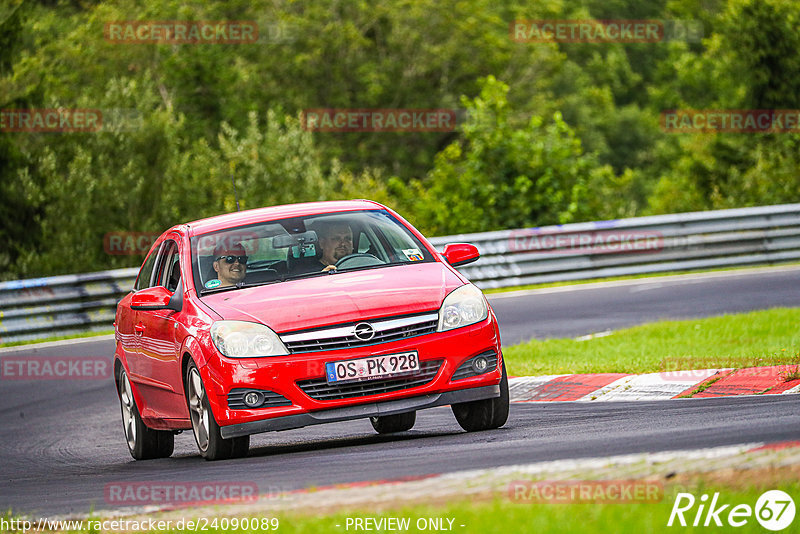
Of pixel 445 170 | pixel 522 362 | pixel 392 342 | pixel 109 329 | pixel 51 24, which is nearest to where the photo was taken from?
pixel 392 342

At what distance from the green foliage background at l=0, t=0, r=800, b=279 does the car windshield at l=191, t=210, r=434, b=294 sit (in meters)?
11.5

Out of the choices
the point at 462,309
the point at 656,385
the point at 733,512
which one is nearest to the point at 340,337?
the point at 462,309

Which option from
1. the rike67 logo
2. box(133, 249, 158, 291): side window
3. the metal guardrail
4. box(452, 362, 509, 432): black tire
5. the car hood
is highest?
the rike67 logo

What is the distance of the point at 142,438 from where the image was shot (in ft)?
32.0

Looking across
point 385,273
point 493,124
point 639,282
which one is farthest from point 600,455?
point 493,124

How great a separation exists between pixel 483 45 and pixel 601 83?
26.1m

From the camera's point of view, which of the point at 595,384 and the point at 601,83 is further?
the point at 601,83

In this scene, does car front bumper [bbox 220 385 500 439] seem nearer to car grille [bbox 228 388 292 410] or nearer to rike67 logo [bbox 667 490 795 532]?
car grille [bbox 228 388 292 410]

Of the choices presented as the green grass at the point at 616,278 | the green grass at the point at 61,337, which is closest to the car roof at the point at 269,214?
the green grass at the point at 61,337

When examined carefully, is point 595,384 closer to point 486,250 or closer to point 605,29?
point 486,250

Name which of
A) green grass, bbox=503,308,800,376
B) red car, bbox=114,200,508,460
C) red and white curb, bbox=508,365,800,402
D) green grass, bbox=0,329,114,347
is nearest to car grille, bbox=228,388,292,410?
red car, bbox=114,200,508,460

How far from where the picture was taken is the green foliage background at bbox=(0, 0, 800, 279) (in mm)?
27859

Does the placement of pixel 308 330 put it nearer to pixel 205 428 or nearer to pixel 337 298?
pixel 337 298

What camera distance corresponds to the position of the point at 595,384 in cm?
1055
